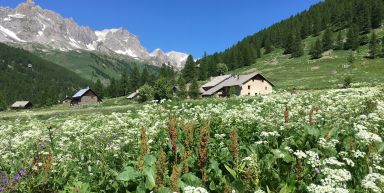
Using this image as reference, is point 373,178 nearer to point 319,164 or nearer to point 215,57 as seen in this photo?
point 319,164

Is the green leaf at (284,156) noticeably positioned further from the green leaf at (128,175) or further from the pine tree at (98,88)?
the pine tree at (98,88)

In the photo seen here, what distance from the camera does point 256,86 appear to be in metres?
107

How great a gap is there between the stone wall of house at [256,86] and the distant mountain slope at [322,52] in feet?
14.4

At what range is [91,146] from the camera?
1024 cm

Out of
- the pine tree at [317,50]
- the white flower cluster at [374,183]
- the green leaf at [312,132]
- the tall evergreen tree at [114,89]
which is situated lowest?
the white flower cluster at [374,183]

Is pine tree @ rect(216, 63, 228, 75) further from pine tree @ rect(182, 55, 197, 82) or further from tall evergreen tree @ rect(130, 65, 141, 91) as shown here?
tall evergreen tree @ rect(130, 65, 141, 91)

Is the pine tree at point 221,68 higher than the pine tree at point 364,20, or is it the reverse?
the pine tree at point 364,20

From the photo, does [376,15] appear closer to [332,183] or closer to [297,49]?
[297,49]

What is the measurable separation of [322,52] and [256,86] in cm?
5739

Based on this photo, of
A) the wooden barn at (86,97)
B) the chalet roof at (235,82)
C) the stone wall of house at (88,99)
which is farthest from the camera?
the stone wall of house at (88,99)

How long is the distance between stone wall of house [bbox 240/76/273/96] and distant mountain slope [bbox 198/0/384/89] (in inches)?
→ 173

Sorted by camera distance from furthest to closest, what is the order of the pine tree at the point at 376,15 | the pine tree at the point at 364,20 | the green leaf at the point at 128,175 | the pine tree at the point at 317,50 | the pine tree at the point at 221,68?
the pine tree at the point at 376,15 → the pine tree at the point at 364,20 → the pine tree at the point at 221,68 → the pine tree at the point at 317,50 → the green leaf at the point at 128,175

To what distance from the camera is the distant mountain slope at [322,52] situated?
114 meters

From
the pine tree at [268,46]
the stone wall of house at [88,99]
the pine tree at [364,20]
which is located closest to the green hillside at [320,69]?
the pine tree at [364,20]
